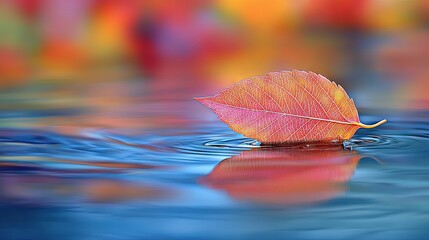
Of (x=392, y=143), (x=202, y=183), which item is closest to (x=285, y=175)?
(x=202, y=183)

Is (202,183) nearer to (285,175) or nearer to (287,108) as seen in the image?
(285,175)

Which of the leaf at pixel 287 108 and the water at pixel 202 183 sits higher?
the leaf at pixel 287 108

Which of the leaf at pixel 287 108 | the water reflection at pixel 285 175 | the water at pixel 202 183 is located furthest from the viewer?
the leaf at pixel 287 108

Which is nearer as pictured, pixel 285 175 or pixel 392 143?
pixel 285 175

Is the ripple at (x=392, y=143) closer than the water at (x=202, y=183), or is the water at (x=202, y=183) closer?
the water at (x=202, y=183)

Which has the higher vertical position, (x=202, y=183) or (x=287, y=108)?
(x=287, y=108)

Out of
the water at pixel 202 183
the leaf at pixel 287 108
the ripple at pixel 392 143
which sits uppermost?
the leaf at pixel 287 108
